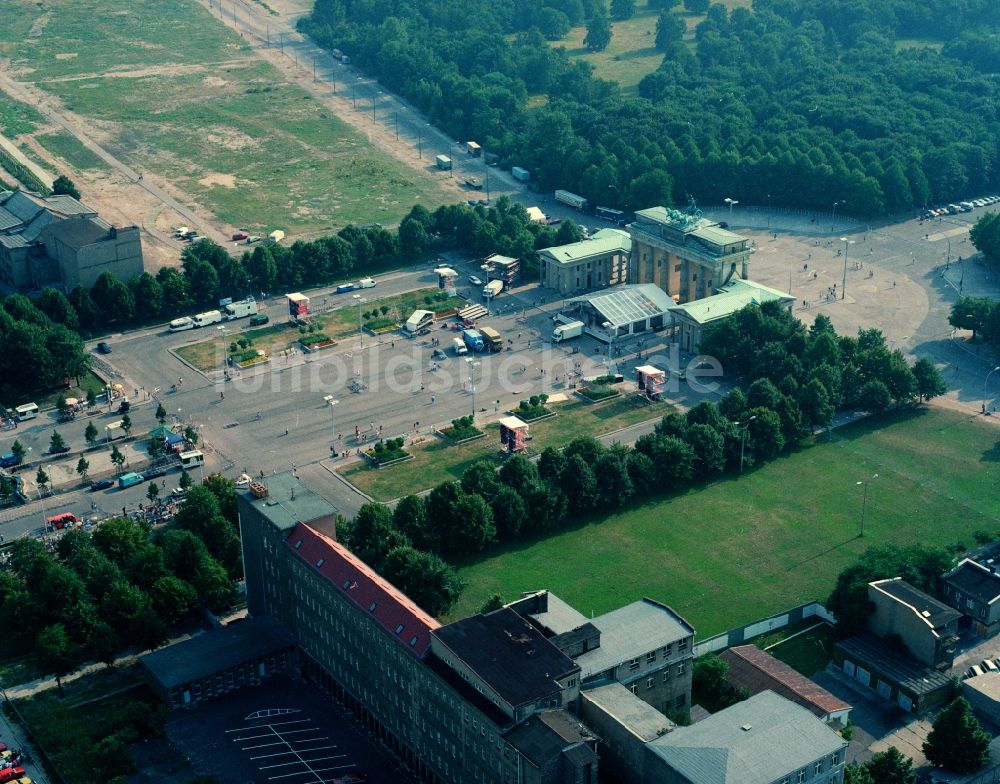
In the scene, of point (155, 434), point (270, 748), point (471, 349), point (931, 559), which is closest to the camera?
point (270, 748)

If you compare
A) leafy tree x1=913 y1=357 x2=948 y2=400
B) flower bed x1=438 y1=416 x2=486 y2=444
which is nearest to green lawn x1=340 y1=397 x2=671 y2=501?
flower bed x1=438 y1=416 x2=486 y2=444

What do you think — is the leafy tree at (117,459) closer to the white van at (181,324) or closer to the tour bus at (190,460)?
the tour bus at (190,460)

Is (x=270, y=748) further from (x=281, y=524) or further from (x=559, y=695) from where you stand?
(x=559, y=695)

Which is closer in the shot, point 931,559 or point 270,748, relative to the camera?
point 270,748

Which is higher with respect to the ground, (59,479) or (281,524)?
(281,524)

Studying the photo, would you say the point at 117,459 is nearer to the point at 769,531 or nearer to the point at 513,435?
the point at 513,435

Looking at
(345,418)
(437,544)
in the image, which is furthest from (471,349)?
(437,544)

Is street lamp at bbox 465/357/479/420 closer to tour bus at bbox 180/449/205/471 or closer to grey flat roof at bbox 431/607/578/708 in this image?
tour bus at bbox 180/449/205/471
